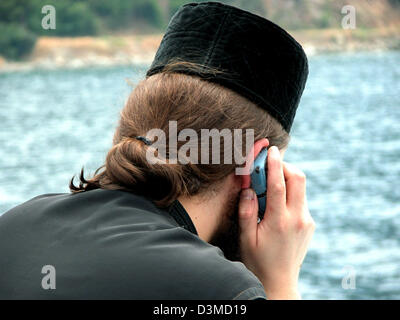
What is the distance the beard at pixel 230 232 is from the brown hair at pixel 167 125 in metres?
0.10

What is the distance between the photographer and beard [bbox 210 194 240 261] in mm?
1622

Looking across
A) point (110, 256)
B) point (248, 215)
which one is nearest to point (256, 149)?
point (248, 215)

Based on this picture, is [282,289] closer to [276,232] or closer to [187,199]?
[276,232]

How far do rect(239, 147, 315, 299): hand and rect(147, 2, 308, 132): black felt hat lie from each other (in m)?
0.16

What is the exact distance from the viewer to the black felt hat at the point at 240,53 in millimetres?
1565

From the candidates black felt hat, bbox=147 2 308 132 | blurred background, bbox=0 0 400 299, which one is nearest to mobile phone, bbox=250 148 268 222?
black felt hat, bbox=147 2 308 132

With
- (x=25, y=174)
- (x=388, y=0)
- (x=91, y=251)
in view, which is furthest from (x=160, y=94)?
(x=388, y=0)

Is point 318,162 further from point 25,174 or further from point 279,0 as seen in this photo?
point 279,0

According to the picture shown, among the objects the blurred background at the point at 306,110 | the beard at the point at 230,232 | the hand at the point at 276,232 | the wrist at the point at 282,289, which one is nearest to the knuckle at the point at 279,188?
the hand at the point at 276,232

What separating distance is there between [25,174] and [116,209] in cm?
2315

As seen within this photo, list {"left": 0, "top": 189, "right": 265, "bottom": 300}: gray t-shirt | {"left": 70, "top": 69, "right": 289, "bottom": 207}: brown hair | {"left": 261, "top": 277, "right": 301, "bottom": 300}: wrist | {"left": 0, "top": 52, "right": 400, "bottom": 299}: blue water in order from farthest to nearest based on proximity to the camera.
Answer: {"left": 0, "top": 52, "right": 400, "bottom": 299}: blue water
{"left": 261, "top": 277, "right": 301, "bottom": 300}: wrist
{"left": 70, "top": 69, "right": 289, "bottom": 207}: brown hair
{"left": 0, "top": 189, "right": 265, "bottom": 300}: gray t-shirt

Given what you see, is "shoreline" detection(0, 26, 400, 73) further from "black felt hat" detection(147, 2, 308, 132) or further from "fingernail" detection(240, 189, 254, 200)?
"fingernail" detection(240, 189, 254, 200)

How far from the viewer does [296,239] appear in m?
1.60

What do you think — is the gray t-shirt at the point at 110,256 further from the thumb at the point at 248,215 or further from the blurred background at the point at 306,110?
the blurred background at the point at 306,110
